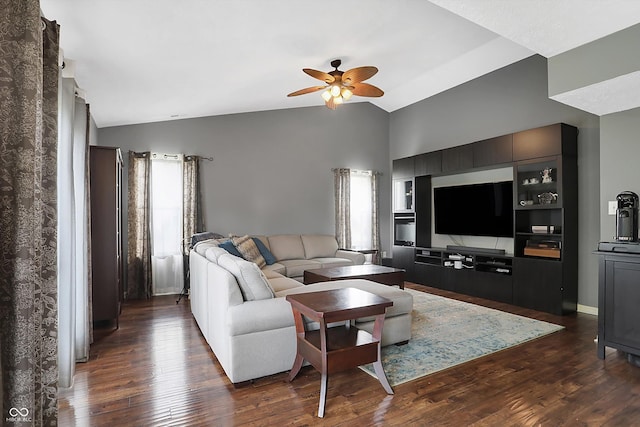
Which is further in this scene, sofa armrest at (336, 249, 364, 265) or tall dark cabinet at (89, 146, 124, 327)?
sofa armrest at (336, 249, 364, 265)

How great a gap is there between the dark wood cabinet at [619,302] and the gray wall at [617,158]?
25.3 inches

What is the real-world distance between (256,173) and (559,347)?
188 inches

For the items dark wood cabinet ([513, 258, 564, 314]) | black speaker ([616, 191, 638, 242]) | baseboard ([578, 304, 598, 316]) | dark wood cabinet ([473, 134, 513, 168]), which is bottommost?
baseboard ([578, 304, 598, 316])

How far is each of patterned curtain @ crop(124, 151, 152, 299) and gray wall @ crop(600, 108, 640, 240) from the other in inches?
222

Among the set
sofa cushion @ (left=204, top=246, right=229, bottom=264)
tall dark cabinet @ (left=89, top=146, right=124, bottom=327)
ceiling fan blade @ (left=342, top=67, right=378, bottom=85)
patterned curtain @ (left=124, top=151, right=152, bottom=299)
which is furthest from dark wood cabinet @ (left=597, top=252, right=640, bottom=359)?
patterned curtain @ (left=124, top=151, right=152, bottom=299)

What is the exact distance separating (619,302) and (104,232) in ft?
15.5

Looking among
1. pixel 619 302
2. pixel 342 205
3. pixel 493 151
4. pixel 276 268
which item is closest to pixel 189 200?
pixel 276 268

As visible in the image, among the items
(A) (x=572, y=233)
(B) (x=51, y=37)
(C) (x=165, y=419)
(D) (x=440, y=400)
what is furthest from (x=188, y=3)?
(A) (x=572, y=233)

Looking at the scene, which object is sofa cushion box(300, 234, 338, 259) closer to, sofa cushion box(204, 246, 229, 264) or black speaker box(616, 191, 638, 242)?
sofa cushion box(204, 246, 229, 264)

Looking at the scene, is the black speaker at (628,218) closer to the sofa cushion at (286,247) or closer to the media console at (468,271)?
the media console at (468,271)

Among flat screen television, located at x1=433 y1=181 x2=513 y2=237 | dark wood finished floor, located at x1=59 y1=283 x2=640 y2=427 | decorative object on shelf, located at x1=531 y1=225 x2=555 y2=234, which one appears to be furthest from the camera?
flat screen television, located at x1=433 y1=181 x2=513 y2=237

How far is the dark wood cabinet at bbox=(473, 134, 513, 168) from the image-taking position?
492cm

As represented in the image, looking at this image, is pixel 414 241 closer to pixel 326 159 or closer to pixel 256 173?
pixel 326 159

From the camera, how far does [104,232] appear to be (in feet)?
12.1
